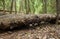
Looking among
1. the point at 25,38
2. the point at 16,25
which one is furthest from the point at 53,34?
the point at 16,25

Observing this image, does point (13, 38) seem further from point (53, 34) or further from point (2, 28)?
point (53, 34)

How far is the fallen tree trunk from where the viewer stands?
17.0 feet

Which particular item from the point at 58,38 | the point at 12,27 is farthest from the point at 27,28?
the point at 58,38

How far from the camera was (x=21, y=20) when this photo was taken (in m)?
5.65

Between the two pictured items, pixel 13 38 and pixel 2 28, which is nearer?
pixel 13 38

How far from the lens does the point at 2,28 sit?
515 cm

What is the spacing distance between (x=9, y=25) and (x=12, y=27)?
0.76 ft

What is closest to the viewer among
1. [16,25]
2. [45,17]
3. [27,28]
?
[16,25]

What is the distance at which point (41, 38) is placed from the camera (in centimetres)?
473

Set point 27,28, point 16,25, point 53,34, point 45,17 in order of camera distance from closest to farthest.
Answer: point 53,34 < point 16,25 < point 27,28 < point 45,17

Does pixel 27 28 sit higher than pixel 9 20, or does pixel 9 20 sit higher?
pixel 9 20

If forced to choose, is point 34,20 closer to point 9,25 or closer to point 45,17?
point 45,17

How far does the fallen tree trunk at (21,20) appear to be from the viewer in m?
5.20

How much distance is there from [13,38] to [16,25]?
951 mm
